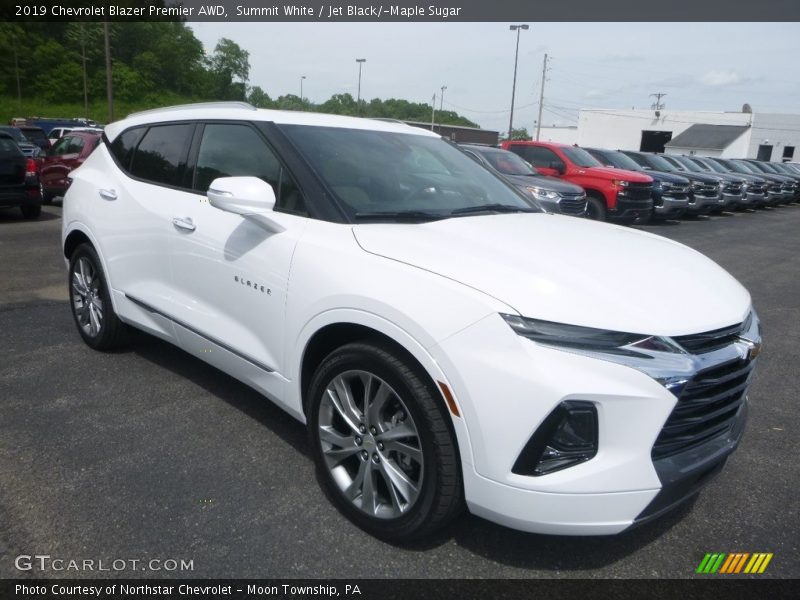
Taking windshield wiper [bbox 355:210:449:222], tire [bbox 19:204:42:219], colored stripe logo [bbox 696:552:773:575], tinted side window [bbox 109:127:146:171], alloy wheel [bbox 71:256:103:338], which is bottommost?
colored stripe logo [bbox 696:552:773:575]

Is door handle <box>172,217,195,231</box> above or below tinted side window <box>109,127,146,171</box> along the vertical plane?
below

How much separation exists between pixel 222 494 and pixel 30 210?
10957 mm

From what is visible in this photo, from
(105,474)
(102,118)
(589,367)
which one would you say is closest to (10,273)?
(105,474)

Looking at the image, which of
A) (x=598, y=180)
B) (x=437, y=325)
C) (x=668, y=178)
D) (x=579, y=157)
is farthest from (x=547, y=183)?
(x=437, y=325)

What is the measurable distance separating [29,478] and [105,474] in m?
0.34

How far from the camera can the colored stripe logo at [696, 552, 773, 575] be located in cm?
251

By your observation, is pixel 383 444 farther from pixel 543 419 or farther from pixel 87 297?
pixel 87 297

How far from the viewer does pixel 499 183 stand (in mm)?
3936

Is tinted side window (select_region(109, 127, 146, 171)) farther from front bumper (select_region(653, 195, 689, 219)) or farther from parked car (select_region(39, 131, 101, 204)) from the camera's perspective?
front bumper (select_region(653, 195, 689, 219))

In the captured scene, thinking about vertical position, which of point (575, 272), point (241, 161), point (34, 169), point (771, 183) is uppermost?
point (241, 161)

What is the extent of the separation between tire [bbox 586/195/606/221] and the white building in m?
50.2

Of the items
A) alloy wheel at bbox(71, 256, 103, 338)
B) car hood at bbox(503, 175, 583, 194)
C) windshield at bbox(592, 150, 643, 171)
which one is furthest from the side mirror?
windshield at bbox(592, 150, 643, 171)

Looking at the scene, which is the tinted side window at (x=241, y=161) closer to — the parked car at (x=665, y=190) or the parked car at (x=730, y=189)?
the parked car at (x=665, y=190)

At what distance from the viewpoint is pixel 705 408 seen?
7.51 feet
